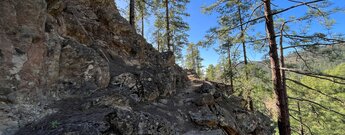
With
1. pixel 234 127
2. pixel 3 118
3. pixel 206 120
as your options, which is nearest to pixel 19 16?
pixel 3 118

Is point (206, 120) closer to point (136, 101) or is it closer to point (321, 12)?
point (136, 101)

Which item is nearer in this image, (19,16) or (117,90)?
(19,16)

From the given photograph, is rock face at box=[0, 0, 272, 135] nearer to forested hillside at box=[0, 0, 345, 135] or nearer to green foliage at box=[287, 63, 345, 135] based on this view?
forested hillside at box=[0, 0, 345, 135]

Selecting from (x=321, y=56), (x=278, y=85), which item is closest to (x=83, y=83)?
(x=278, y=85)

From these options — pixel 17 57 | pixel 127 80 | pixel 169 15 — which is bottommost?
pixel 127 80

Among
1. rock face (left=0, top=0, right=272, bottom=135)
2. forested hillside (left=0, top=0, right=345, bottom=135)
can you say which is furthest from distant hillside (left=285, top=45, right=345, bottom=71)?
rock face (left=0, top=0, right=272, bottom=135)

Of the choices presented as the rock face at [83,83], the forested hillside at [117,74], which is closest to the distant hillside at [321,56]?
the forested hillside at [117,74]

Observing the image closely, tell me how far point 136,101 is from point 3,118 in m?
3.57

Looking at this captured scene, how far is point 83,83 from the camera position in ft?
17.6

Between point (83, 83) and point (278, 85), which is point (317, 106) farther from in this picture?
point (83, 83)

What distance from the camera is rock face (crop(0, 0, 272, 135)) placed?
3.72m

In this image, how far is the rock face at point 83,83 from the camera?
3725 mm

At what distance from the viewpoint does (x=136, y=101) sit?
21.4ft

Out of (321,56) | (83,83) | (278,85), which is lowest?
(278,85)
